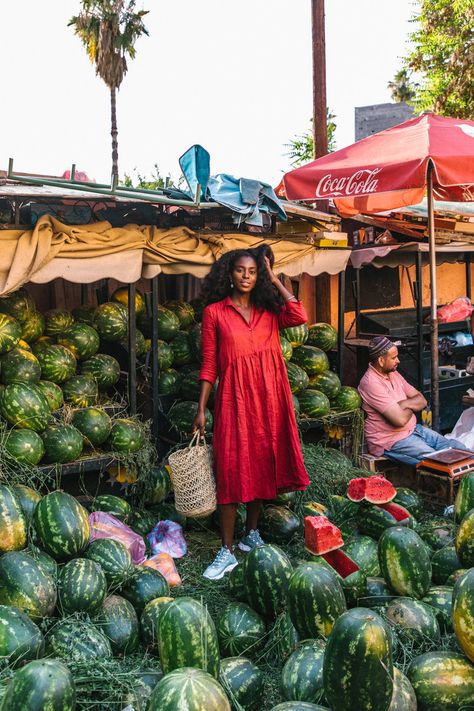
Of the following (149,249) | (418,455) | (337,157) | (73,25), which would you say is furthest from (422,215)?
(73,25)

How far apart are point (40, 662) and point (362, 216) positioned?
23.7ft

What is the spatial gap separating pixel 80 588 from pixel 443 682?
1.72 m

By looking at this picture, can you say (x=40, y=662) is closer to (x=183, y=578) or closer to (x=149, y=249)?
(x=183, y=578)

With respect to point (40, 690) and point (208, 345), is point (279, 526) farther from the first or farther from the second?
point (40, 690)

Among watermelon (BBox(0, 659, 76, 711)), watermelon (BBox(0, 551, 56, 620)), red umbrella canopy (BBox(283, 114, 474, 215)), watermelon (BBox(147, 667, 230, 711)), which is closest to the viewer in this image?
watermelon (BBox(147, 667, 230, 711))

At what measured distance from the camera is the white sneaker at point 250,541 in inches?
194

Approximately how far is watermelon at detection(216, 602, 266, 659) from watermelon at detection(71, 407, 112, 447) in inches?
85.3

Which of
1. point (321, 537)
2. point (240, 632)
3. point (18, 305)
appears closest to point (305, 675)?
point (240, 632)

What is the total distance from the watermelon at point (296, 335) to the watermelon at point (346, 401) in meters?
0.64

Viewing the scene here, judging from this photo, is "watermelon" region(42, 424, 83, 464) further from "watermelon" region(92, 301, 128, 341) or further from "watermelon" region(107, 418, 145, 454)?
"watermelon" region(92, 301, 128, 341)

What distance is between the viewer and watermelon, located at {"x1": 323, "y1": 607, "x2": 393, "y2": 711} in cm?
211

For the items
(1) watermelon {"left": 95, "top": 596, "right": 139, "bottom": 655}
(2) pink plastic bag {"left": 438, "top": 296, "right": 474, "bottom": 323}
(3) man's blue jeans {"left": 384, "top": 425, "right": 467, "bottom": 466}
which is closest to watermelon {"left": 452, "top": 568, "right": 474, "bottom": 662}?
(1) watermelon {"left": 95, "top": 596, "right": 139, "bottom": 655}

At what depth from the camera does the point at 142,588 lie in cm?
371

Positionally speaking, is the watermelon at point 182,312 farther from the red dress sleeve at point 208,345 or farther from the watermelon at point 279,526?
the watermelon at point 279,526
